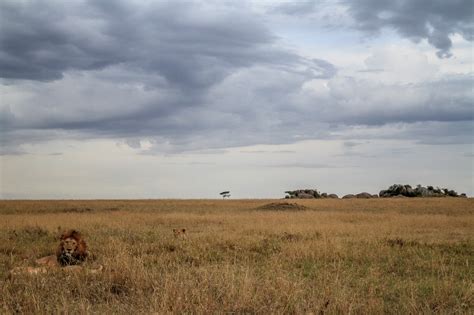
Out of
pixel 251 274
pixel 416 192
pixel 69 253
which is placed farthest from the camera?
pixel 416 192

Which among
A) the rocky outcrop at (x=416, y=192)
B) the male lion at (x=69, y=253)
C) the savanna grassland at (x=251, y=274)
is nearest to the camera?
the savanna grassland at (x=251, y=274)

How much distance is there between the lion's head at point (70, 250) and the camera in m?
11.8

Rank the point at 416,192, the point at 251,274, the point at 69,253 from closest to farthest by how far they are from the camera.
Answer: the point at 251,274, the point at 69,253, the point at 416,192

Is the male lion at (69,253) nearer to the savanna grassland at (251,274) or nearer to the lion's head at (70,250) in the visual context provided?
the lion's head at (70,250)

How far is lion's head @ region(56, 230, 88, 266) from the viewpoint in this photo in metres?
11.8

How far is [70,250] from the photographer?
11773mm

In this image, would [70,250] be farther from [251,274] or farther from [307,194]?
[307,194]

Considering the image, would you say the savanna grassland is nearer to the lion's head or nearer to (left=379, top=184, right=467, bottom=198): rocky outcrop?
the lion's head

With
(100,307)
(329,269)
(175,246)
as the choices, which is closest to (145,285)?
(100,307)

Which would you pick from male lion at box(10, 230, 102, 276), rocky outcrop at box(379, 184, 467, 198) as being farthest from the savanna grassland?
→ rocky outcrop at box(379, 184, 467, 198)

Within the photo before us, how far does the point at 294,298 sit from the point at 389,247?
847cm

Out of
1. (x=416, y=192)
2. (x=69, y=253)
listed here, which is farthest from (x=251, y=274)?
(x=416, y=192)

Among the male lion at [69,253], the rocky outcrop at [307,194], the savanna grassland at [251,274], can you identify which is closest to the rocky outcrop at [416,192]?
the rocky outcrop at [307,194]

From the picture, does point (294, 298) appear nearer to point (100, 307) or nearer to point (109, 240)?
point (100, 307)
